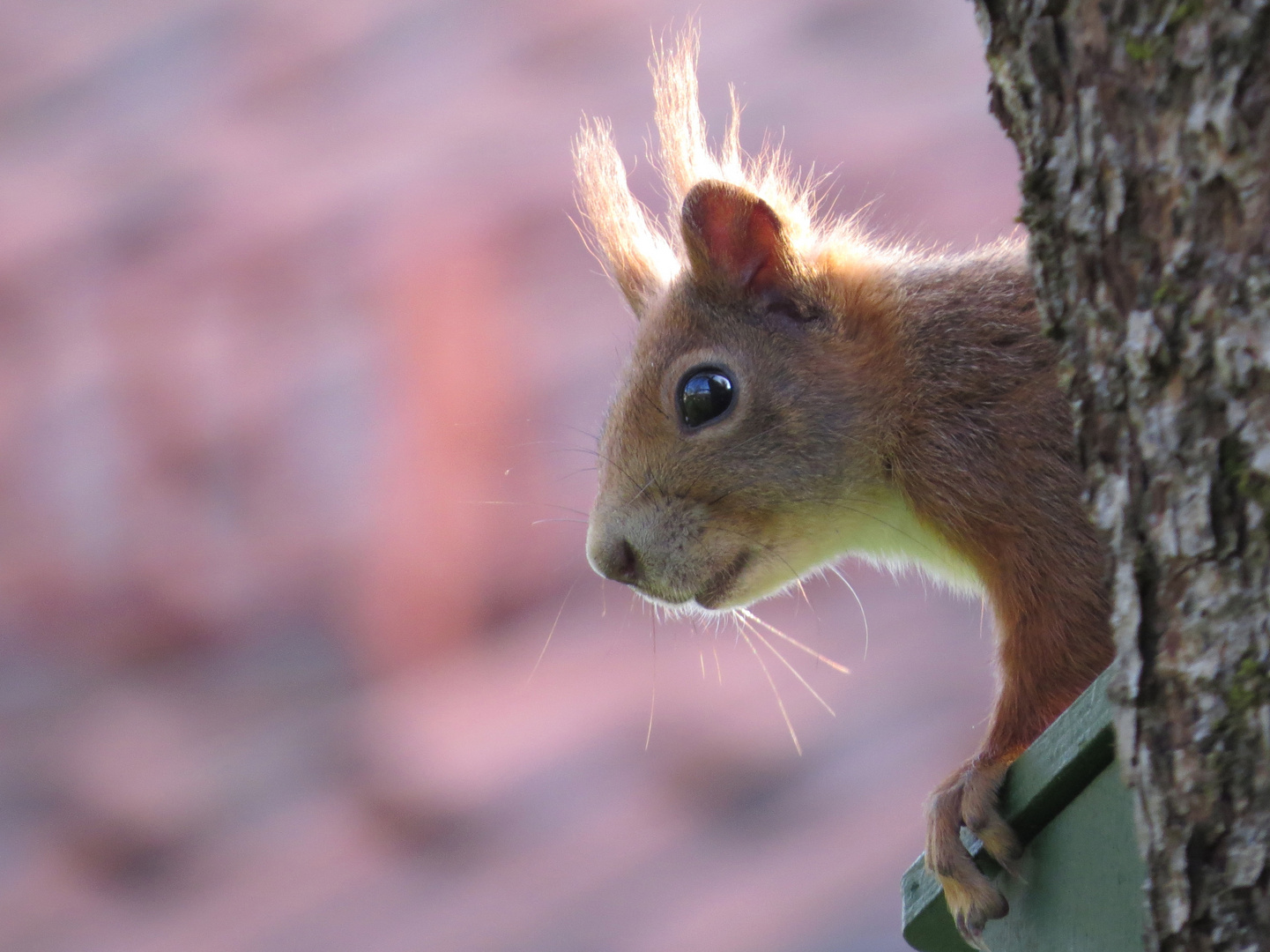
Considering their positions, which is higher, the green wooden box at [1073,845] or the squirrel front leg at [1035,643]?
the squirrel front leg at [1035,643]

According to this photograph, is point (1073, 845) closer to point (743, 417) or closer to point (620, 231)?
point (743, 417)

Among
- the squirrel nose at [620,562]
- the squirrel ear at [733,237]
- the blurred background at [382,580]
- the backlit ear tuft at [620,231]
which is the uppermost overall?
the blurred background at [382,580]

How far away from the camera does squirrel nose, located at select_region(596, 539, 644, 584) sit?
168 cm

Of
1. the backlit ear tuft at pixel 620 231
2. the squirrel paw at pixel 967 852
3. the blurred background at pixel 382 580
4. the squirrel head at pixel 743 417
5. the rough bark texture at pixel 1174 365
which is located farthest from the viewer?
the blurred background at pixel 382 580

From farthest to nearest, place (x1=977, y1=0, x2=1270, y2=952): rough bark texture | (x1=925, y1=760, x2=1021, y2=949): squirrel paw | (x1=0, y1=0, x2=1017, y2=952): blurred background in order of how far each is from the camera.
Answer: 1. (x1=0, y1=0, x2=1017, y2=952): blurred background
2. (x1=925, y1=760, x2=1021, y2=949): squirrel paw
3. (x1=977, y1=0, x2=1270, y2=952): rough bark texture

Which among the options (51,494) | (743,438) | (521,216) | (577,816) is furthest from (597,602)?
(743,438)

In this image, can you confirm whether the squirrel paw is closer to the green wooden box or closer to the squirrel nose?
the green wooden box

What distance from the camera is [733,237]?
1.76 m

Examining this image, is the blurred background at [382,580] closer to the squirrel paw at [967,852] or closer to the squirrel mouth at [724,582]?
the squirrel mouth at [724,582]

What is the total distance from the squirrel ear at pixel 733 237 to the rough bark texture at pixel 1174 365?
849 millimetres

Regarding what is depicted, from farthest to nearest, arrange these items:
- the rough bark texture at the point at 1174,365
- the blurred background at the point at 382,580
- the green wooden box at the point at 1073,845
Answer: the blurred background at the point at 382,580 → the green wooden box at the point at 1073,845 → the rough bark texture at the point at 1174,365

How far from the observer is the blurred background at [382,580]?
13.2ft

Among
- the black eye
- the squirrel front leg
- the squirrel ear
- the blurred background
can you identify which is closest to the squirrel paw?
the squirrel front leg

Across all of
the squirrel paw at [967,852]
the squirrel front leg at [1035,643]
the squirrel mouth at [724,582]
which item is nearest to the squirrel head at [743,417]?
the squirrel mouth at [724,582]
